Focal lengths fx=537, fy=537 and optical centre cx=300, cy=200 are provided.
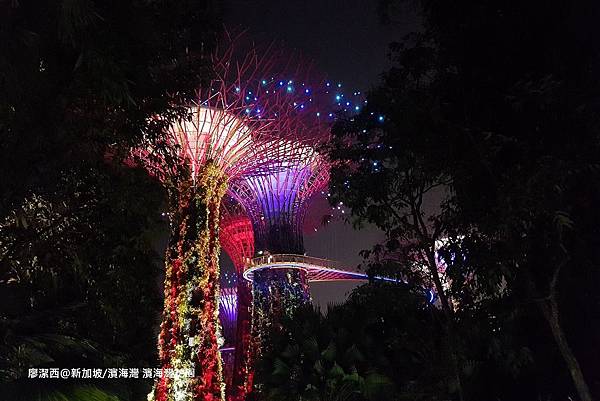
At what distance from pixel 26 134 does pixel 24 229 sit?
2.04m

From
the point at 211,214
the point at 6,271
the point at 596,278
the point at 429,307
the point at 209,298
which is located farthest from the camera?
the point at 211,214

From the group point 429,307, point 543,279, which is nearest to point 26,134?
point 429,307

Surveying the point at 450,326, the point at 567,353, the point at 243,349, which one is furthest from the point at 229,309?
the point at 567,353

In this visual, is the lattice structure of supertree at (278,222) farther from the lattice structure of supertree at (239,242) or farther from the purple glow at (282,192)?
the lattice structure of supertree at (239,242)

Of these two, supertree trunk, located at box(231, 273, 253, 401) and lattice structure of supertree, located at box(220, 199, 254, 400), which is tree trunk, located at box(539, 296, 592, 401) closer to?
supertree trunk, located at box(231, 273, 253, 401)

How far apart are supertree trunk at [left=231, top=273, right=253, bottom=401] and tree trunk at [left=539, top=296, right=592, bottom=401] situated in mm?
15259

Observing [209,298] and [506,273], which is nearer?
[506,273]

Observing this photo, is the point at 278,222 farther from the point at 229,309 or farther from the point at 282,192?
the point at 229,309

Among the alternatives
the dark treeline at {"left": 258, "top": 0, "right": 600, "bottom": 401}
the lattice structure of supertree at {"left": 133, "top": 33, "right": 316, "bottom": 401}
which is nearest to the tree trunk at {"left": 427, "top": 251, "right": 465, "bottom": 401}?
the dark treeline at {"left": 258, "top": 0, "right": 600, "bottom": 401}

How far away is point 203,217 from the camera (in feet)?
46.2

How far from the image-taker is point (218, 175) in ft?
49.8

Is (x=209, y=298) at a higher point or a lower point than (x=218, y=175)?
lower

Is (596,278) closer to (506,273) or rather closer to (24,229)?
(506,273)

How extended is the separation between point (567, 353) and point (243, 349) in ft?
Result: 72.1
